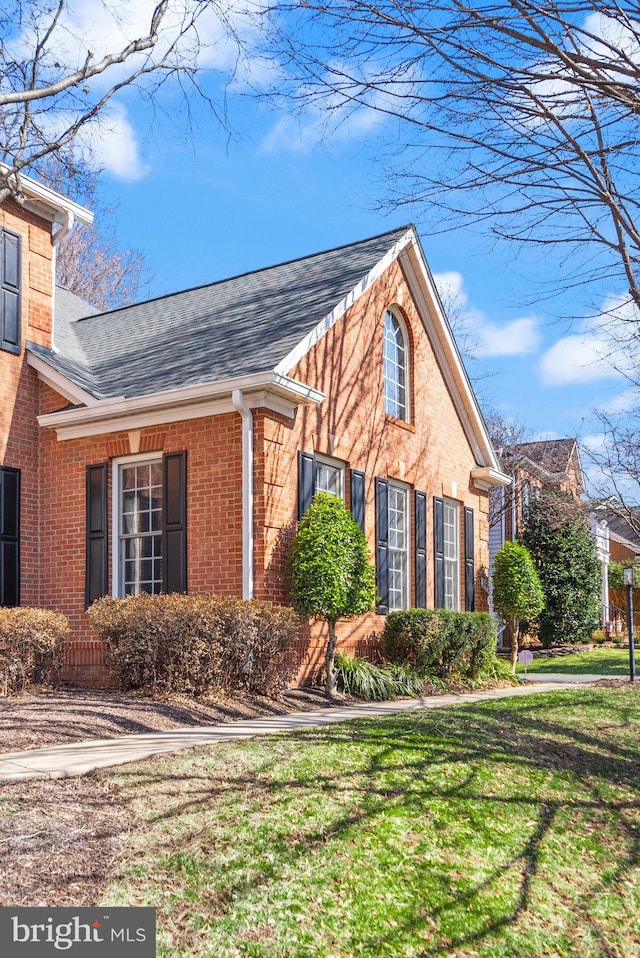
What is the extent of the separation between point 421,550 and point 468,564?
2.50m

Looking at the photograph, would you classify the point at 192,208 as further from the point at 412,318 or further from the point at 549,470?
the point at 549,470

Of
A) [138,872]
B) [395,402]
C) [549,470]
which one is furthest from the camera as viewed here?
[549,470]

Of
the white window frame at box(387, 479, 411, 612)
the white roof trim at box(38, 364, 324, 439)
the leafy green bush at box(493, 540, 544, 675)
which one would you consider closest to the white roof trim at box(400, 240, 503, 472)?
the leafy green bush at box(493, 540, 544, 675)

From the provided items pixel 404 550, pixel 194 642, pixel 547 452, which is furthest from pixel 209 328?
pixel 547 452

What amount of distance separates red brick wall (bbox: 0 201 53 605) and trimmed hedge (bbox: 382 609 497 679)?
5381 millimetres

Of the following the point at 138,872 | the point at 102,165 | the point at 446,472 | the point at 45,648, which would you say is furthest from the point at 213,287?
the point at 138,872

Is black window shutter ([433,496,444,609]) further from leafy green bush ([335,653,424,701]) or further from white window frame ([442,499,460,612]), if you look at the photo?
leafy green bush ([335,653,424,701])

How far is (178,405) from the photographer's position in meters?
11.8

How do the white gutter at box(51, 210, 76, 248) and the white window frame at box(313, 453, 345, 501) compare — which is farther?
the white gutter at box(51, 210, 76, 248)

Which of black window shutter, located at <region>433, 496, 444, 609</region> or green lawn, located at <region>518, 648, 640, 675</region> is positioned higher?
black window shutter, located at <region>433, 496, 444, 609</region>

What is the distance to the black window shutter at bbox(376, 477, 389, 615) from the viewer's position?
14109 millimetres

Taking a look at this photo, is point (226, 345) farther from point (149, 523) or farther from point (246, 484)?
point (149, 523)

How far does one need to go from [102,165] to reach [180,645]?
5.19m

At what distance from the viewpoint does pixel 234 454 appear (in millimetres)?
11492
